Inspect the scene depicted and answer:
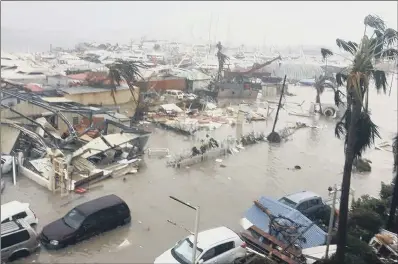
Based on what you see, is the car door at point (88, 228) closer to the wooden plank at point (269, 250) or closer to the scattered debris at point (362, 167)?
the wooden plank at point (269, 250)

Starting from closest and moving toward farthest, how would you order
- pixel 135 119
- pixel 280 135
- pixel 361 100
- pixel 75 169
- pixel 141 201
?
pixel 361 100, pixel 141 201, pixel 75 169, pixel 280 135, pixel 135 119

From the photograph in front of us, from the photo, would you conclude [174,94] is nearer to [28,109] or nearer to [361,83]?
[28,109]

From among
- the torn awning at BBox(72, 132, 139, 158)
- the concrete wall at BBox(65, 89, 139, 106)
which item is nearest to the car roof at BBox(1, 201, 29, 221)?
the torn awning at BBox(72, 132, 139, 158)

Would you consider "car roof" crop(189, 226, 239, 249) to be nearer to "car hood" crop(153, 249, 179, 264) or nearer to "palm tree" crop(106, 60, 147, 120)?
"car hood" crop(153, 249, 179, 264)

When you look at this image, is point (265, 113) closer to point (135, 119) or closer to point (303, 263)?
point (135, 119)

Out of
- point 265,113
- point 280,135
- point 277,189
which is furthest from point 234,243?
point 265,113

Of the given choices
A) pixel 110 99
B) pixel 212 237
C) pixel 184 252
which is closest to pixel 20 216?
pixel 184 252

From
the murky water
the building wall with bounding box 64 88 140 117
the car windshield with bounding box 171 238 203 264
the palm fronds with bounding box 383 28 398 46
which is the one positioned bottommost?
the murky water
